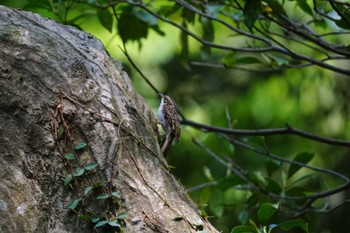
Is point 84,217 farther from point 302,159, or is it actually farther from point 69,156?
point 302,159

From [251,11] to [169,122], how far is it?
31.7 inches

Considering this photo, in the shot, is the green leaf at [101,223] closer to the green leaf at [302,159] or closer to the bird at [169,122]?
the bird at [169,122]

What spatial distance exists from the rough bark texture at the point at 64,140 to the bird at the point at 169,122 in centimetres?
42

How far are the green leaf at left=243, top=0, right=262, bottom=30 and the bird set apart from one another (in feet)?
2.31

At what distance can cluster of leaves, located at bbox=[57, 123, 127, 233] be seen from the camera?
354 centimetres

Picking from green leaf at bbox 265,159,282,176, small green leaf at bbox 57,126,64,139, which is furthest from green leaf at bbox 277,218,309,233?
green leaf at bbox 265,159,282,176

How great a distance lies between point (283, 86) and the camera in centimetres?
Result: 848

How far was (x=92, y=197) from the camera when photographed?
3.62m

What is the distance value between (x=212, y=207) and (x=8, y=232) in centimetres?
311

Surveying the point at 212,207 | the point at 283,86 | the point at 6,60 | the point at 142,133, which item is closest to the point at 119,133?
the point at 142,133

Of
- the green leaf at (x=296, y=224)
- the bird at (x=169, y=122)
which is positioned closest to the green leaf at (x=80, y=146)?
the bird at (x=169, y=122)

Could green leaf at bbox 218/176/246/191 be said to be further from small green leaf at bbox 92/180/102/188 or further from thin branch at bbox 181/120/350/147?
small green leaf at bbox 92/180/102/188

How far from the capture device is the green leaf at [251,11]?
182 inches

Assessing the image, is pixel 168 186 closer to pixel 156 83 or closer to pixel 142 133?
pixel 142 133
